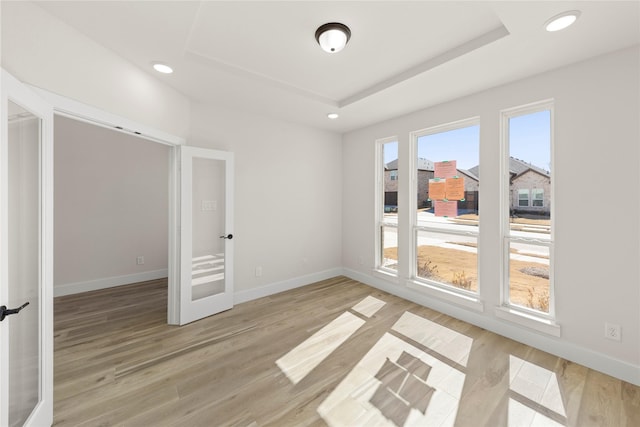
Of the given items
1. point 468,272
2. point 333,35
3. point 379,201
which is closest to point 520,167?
point 468,272

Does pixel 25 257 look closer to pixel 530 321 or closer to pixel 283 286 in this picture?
pixel 283 286

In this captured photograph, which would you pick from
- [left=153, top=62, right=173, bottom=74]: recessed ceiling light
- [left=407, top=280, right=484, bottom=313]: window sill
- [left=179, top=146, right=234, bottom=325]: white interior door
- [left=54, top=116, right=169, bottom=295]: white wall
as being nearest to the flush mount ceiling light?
[left=153, top=62, right=173, bottom=74]: recessed ceiling light

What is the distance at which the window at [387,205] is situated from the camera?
394 centimetres

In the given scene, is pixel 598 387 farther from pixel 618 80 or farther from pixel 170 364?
pixel 170 364

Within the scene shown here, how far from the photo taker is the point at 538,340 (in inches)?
96.2

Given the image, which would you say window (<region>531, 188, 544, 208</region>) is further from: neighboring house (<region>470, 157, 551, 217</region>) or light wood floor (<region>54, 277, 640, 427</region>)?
light wood floor (<region>54, 277, 640, 427</region>)

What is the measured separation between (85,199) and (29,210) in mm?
3181

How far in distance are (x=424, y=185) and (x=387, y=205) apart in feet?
2.32

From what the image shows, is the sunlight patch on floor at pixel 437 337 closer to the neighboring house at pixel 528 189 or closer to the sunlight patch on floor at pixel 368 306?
the sunlight patch on floor at pixel 368 306

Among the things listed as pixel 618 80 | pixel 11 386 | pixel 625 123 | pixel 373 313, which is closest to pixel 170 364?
pixel 11 386

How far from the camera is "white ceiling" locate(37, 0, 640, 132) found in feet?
5.50

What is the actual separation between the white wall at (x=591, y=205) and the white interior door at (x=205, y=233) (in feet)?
10.3

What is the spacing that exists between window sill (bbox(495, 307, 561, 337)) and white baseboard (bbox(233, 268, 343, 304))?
2559 mm

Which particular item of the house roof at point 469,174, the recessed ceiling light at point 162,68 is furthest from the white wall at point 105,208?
the house roof at point 469,174
